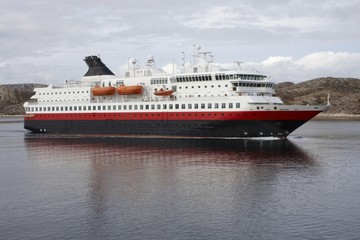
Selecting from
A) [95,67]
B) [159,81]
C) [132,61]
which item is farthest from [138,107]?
[95,67]

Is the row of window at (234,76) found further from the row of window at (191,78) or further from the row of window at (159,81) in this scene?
the row of window at (159,81)

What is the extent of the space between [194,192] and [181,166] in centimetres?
1171

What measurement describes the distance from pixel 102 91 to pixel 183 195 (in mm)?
47966

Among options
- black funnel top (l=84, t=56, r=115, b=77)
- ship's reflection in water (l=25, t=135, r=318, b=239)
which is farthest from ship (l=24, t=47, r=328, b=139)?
ship's reflection in water (l=25, t=135, r=318, b=239)

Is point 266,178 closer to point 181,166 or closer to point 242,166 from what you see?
point 242,166

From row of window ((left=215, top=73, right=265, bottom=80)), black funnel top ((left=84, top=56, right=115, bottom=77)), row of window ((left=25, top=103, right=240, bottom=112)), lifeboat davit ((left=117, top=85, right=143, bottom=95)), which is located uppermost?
black funnel top ((left=84, top=56, right=115, bottom=77))

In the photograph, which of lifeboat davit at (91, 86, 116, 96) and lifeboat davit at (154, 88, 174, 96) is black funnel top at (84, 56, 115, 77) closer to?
lifeboat davit at (91, 86, 116, 96)

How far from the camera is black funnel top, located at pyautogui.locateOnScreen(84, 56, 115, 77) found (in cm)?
8075

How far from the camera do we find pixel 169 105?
222 feet

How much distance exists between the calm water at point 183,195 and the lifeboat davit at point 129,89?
20.2 m

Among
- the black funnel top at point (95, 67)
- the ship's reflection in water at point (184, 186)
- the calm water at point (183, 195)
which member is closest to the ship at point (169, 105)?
the black funnel top at point (95, 67)

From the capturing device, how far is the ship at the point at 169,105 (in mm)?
61312

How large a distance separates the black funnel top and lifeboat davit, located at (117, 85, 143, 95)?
28.9ft

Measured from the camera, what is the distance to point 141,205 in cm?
2753
